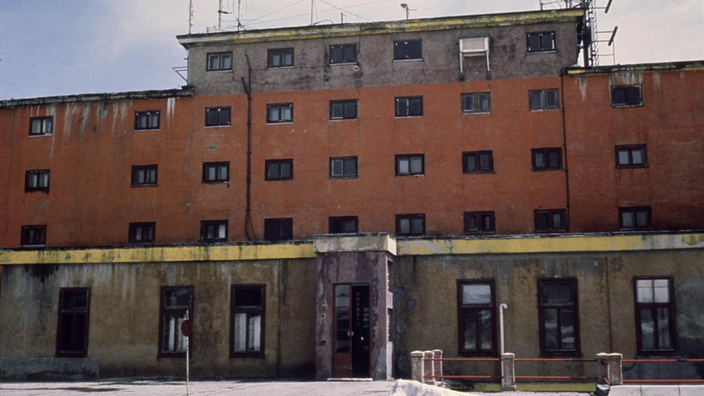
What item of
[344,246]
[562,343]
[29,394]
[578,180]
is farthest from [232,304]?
[578,180]

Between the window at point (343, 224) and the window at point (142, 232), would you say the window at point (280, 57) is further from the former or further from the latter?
the window at point (142, 232)

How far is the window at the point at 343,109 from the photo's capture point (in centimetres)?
3397

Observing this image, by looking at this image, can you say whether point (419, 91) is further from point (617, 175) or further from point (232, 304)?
point (232, 304)

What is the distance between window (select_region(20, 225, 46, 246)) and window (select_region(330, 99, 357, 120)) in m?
14.3

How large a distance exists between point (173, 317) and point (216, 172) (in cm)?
776

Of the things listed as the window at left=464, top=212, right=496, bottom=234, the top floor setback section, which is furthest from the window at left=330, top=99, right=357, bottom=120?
the window at left=464, top=212, right=496, bottom=234

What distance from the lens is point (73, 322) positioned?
29.8m

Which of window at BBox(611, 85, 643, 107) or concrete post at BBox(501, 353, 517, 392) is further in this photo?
window at BBox(611, 85, 643, 107)

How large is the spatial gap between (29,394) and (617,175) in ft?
76.6

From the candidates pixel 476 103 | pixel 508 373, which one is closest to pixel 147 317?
pixel 508 373

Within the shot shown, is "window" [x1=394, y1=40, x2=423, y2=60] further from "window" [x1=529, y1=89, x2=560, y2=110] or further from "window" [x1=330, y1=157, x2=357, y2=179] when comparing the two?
"window" [x1=529, y1=89, x2=560, y2=110]

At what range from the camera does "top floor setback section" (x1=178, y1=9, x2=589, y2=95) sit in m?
33.4

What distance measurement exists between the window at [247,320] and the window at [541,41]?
15741mm

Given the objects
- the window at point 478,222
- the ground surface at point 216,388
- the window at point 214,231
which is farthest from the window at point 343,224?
the ground surface at point 216,388
